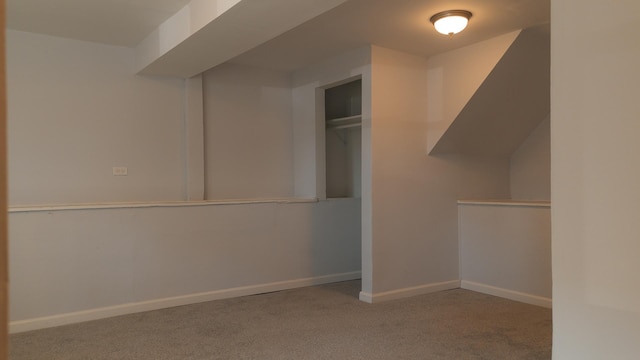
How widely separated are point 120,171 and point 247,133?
4.66 ft

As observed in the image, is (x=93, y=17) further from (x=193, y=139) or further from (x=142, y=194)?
(x=142, y=194)

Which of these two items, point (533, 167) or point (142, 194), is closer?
point (142, 194)

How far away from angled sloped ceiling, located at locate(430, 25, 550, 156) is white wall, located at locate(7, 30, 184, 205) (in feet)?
9.09

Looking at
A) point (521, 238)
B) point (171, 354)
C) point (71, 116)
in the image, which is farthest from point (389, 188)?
point (71, 116)

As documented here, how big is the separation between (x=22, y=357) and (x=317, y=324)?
6.62ft

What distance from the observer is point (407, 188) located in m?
4.48

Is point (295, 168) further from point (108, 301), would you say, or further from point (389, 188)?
point (108, 301)

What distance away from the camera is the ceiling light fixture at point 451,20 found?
3.35 metres

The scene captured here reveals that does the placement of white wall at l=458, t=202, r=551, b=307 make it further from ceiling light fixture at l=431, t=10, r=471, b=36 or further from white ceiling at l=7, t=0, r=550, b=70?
ceiling light fixture at l=431, t=10, r=471, b=36

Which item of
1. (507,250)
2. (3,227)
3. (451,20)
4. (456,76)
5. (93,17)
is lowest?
(507,250)
